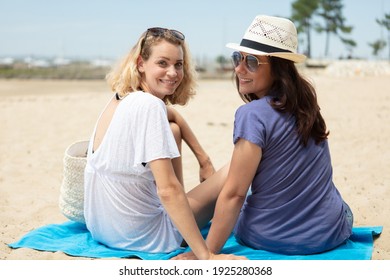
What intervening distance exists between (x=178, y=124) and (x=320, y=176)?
0.96 m

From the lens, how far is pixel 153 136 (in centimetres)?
248

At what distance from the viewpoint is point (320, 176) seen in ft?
8.88

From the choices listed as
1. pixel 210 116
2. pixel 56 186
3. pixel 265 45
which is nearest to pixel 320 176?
pixel 265 45

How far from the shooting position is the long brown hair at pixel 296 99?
2564 millimetres

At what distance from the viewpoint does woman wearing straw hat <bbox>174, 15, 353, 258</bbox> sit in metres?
2.54

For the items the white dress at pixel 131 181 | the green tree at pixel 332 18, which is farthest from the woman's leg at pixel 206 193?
the green tree at pixel 332 18

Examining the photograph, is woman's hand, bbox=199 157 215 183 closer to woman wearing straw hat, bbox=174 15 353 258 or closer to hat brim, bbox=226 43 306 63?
woman wearing straw hat, bbox=174 15 353 258

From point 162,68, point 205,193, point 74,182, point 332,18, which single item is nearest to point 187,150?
point 74,182

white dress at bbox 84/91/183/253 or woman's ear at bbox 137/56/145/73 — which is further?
woman's ear at bbox 137/56/145/73

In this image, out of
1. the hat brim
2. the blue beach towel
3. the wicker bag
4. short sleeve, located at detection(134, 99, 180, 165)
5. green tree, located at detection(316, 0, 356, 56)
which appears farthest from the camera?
green tree, located at detection(316, 0, 356, 56)

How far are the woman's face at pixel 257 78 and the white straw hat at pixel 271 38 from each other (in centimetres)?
5

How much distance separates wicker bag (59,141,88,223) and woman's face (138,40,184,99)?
0.64 metres

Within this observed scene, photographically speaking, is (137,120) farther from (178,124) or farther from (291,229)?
(291,229)

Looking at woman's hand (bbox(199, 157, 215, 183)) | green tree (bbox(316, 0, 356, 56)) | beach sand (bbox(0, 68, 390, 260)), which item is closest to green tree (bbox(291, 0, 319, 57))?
green tree (bbox(316, 0, 356, 56))
